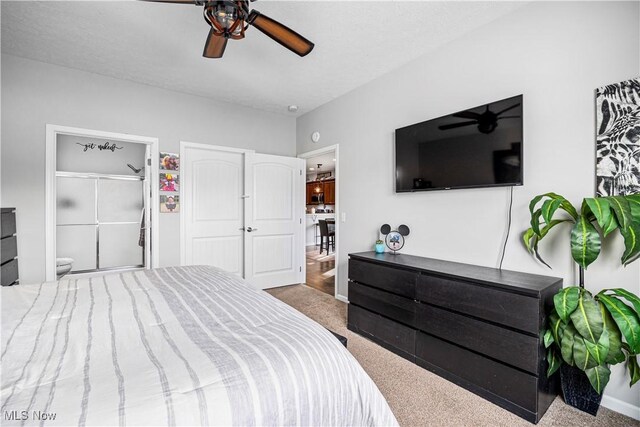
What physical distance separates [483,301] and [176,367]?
1791 mm

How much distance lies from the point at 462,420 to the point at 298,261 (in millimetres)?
3178

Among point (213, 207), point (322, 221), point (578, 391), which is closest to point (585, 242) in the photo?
point (578, 391)

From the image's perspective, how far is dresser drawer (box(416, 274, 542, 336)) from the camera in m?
1.67

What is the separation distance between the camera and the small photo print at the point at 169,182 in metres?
3.55

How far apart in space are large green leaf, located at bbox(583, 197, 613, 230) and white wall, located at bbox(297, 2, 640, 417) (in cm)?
42

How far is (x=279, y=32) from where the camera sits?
1.83m

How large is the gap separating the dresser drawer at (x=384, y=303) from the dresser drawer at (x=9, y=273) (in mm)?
2960

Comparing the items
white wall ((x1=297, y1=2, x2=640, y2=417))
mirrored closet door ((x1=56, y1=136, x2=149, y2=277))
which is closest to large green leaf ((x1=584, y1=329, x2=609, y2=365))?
white wall ((x1=297, y1=2, x2=640, y2=417))

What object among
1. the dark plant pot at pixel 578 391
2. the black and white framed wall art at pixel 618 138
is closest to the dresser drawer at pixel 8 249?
the dark plant pot at pixel 578 391

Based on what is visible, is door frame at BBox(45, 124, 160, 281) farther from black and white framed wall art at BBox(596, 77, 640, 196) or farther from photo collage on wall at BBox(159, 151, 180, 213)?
black and white framed wall art at BBox(596, 77, 640, 196)

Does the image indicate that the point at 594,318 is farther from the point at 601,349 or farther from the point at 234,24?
the point at 234,24

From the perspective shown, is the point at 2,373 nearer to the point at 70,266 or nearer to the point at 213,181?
the point at 213,181

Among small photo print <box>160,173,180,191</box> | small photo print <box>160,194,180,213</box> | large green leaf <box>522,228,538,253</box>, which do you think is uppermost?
small photo print <box>160,173,180,191</box>

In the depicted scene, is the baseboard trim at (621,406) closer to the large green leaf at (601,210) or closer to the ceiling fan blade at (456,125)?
the large green leaf at (601,210)
